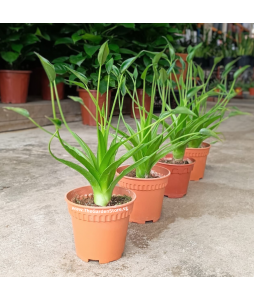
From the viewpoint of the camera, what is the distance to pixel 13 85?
3.32 metres

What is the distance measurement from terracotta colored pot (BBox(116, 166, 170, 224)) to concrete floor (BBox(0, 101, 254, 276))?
42 millimetres

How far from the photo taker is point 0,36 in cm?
325

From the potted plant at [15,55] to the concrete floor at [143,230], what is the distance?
133cm

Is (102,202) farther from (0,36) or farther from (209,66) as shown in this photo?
(209,66)

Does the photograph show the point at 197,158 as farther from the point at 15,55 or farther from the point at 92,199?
the point at 15,55

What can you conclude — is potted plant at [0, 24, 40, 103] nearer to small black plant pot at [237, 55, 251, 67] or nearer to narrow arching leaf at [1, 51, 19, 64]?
narrow arching leaf at [1, 51, 19, 64]

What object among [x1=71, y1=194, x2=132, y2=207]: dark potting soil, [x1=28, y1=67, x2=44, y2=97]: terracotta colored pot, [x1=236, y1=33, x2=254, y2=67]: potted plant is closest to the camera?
[x1=71, y1=194, x2=132, y2=207]: dark potting soil

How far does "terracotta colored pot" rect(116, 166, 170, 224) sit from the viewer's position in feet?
4.37

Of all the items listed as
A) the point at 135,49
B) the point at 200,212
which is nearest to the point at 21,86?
the point at 135,49

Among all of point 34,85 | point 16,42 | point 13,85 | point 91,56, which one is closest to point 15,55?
point 16,42

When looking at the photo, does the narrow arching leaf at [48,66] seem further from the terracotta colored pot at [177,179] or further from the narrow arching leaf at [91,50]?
the narrow arching leaf at [91,50]

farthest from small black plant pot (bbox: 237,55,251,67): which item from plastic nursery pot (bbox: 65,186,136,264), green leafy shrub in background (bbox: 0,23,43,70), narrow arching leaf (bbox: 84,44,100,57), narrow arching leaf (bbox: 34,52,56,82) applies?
narrow arching leaf (bbox: 34,52,56,82)
